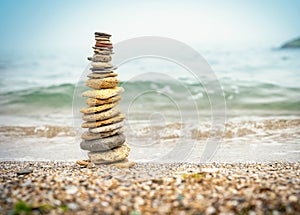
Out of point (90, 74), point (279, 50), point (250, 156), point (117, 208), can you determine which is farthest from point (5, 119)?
point (279, 50)

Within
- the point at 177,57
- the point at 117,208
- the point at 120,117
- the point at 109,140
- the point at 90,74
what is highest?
the point at 177,57

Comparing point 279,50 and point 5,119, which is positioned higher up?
point 279,50

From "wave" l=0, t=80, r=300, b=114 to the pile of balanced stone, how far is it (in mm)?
9706

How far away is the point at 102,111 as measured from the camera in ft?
19.4

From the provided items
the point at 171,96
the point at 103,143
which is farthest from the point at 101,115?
the point at 171,96

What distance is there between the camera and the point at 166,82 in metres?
19.5

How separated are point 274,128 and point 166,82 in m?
9.88

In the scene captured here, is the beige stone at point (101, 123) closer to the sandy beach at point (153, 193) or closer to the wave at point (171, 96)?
the sandy beach at point (153, 193)

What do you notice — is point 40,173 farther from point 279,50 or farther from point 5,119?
point 279,50

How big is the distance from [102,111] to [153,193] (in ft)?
7.32

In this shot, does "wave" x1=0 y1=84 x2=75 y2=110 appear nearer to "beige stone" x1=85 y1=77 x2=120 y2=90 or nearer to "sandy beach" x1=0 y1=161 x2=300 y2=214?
"beige stone" x1=85 y1=77 x2=120 y2=90

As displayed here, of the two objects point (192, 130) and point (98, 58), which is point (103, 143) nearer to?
point (98, 58)

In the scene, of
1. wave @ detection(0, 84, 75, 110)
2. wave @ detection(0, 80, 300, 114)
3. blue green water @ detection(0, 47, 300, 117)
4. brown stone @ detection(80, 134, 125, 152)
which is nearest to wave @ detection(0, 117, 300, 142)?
blue green water @ detection(0, 47, 300, 117)

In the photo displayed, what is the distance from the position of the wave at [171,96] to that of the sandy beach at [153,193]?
10.6 meters
